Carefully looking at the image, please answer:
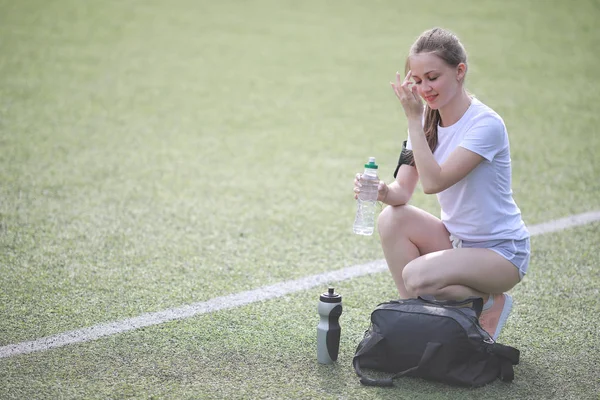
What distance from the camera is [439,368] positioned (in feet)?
12.3

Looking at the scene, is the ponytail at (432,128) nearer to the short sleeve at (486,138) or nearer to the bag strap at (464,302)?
the short sleeve at (486,138)

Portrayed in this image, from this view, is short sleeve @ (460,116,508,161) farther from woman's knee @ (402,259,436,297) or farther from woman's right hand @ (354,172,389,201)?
woman's knee @ (402,259,436,297)

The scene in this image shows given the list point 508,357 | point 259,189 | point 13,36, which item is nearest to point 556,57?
point 259,189

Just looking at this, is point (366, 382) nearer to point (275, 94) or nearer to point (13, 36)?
point (275, 94)

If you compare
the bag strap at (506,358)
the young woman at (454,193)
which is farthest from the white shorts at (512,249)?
the bag strap at (506,358)

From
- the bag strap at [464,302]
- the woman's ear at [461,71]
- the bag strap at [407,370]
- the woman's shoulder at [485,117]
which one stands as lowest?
the bag strap at [407,370]

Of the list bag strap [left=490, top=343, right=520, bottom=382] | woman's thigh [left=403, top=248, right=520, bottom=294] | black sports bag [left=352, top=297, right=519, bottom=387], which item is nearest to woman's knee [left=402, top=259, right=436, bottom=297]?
woman's thigh [left=403, top=248, right=520, bottom=294]

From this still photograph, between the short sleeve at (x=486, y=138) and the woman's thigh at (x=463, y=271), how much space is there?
484 millimetres

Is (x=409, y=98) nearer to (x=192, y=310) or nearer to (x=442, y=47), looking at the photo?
(x=442, y=47)

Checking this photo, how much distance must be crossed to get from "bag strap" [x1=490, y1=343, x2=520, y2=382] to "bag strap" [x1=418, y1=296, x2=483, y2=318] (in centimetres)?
22

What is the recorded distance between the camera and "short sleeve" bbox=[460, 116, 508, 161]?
3941 millimetres

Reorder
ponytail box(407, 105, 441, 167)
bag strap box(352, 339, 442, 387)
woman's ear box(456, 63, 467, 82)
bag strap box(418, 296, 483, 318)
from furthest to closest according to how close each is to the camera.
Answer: ponytail box(407, 105, 441, 167) → woman's ear box(456, 63, 467, 82) → bag strap box(418, 296, 483, 318) → bag strap box(352, 339, 442, 387)

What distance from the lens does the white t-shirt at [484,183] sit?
3.98 m

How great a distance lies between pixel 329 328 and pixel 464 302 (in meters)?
0.65
